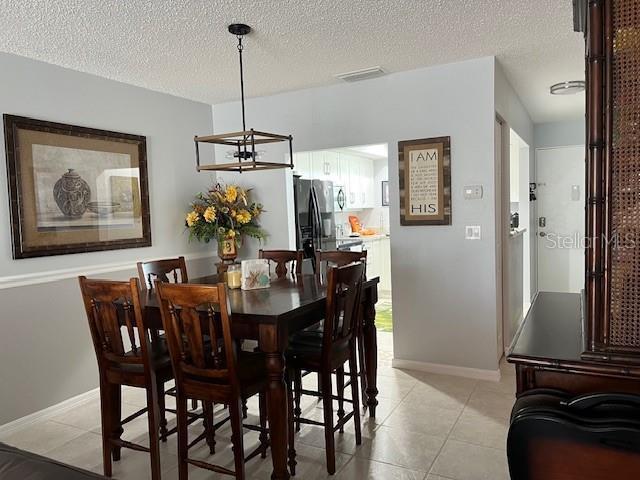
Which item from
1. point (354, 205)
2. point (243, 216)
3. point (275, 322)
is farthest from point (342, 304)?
point (354, 205)

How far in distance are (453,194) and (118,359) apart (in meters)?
2.62

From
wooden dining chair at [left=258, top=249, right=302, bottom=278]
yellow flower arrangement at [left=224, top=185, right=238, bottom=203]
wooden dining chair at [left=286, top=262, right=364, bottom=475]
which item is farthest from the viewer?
yellow flower arrangement at [left=224, top=185, right=238, bottom=203]

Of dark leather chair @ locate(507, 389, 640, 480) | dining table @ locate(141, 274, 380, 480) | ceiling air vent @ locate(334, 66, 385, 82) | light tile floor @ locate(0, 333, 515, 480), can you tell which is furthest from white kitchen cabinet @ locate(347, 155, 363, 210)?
dark leather chair @ locate(507, 389, 640, 480)

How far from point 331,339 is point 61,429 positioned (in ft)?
6.62

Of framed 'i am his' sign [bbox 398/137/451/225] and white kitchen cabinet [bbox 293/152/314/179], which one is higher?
white kitchen cabinet [bbox 293/152/314/179]

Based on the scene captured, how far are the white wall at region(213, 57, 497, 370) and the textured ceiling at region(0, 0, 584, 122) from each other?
20cm

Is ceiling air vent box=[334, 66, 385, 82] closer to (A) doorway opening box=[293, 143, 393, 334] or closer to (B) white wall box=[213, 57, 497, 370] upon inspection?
(B) white wall box=[213, 57, 497, 370]

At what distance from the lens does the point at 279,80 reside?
398 cm

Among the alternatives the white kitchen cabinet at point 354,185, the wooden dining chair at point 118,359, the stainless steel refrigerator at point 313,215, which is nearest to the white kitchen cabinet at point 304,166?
the stainless steel refrigerator at point 313,215

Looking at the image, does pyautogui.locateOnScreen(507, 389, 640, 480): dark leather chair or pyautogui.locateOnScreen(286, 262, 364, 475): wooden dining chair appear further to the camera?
pyautogui.locateOnScreen(286, 262, 364, 475): wooden dining chair

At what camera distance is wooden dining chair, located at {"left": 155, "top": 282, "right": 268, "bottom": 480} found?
82.6 inches

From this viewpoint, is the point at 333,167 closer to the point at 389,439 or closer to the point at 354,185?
the point at 354,185

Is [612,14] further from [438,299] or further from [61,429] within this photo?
[61,429]

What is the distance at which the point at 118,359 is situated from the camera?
7.85 ft
